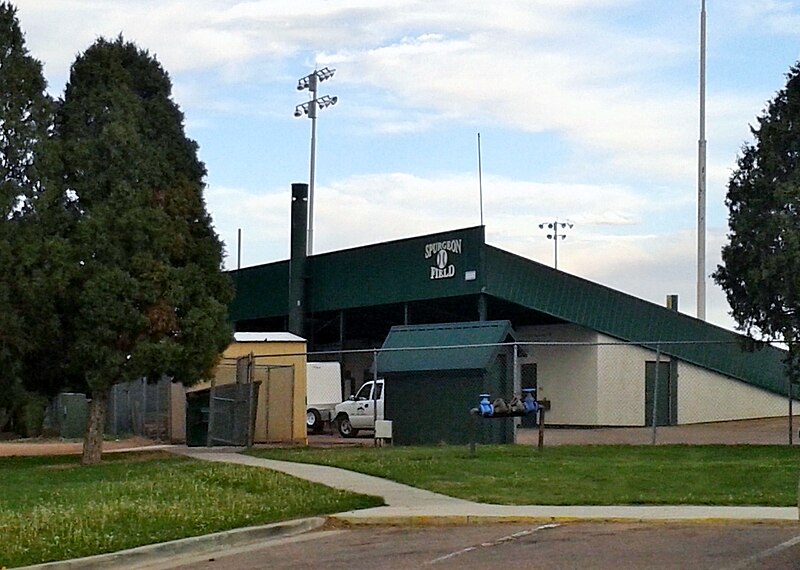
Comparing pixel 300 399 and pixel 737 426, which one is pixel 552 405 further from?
pixel 300 399

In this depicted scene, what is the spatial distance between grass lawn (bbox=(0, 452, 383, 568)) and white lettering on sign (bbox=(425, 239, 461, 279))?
60.6ft

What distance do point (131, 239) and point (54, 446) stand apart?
12226mm

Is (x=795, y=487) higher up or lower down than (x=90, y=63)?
lower down

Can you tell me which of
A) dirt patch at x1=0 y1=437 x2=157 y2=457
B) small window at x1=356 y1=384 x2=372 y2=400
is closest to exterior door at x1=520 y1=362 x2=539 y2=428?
small window at x1=356 y1=384 x2=372 y2=400

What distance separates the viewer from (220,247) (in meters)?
24.6

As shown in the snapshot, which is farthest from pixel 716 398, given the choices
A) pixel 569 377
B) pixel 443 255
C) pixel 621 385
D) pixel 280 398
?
pixel 280 398

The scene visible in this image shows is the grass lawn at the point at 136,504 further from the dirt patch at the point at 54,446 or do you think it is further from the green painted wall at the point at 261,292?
the green painted wall at the point at 261,292

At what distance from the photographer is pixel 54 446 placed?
109 feet

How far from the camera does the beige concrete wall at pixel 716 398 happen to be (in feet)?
138

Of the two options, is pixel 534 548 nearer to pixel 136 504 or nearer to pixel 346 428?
pixel 136 504

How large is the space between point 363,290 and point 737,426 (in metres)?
13.1

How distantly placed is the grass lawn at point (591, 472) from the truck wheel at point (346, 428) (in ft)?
Result: 39.8

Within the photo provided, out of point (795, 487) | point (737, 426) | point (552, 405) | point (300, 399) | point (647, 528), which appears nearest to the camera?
point (647, 528)

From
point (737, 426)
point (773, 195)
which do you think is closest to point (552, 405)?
point (737, 426)
